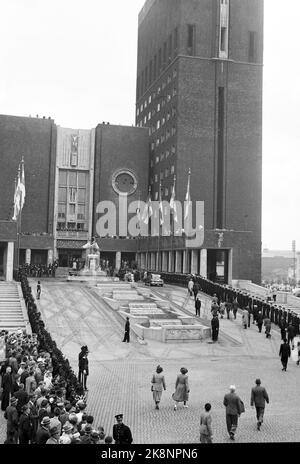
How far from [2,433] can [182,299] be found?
29.4 m

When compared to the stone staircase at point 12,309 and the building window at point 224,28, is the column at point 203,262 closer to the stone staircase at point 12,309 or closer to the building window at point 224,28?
the stone staircase at point 12,309

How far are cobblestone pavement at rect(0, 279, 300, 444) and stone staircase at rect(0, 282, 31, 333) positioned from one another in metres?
1.38

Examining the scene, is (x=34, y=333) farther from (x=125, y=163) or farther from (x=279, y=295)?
(x=125, y=163)

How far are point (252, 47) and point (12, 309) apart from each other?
5652 centimetres

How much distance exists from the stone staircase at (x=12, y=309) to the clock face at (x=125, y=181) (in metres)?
41.4

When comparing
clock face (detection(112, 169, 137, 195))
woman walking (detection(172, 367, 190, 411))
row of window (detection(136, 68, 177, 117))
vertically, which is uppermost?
row of window (detection(136, 68, 177, 117))

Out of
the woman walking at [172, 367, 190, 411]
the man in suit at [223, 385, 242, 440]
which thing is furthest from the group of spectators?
the man in suit at [223, 385, 242, 440]

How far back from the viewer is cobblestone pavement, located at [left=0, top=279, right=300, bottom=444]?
1470 cm

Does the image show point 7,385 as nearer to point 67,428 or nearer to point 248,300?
point 67,428

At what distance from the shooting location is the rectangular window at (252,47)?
7681cm

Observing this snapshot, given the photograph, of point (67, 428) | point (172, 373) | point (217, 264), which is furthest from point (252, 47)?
point (67, 428)

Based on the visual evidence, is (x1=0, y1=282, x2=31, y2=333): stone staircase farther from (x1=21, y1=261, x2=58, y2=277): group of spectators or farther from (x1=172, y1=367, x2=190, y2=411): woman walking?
(x1=21, y1=261, x2=58, y2=277): group of spectators

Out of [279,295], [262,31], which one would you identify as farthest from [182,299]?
[262,31]

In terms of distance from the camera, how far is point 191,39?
75.1m
